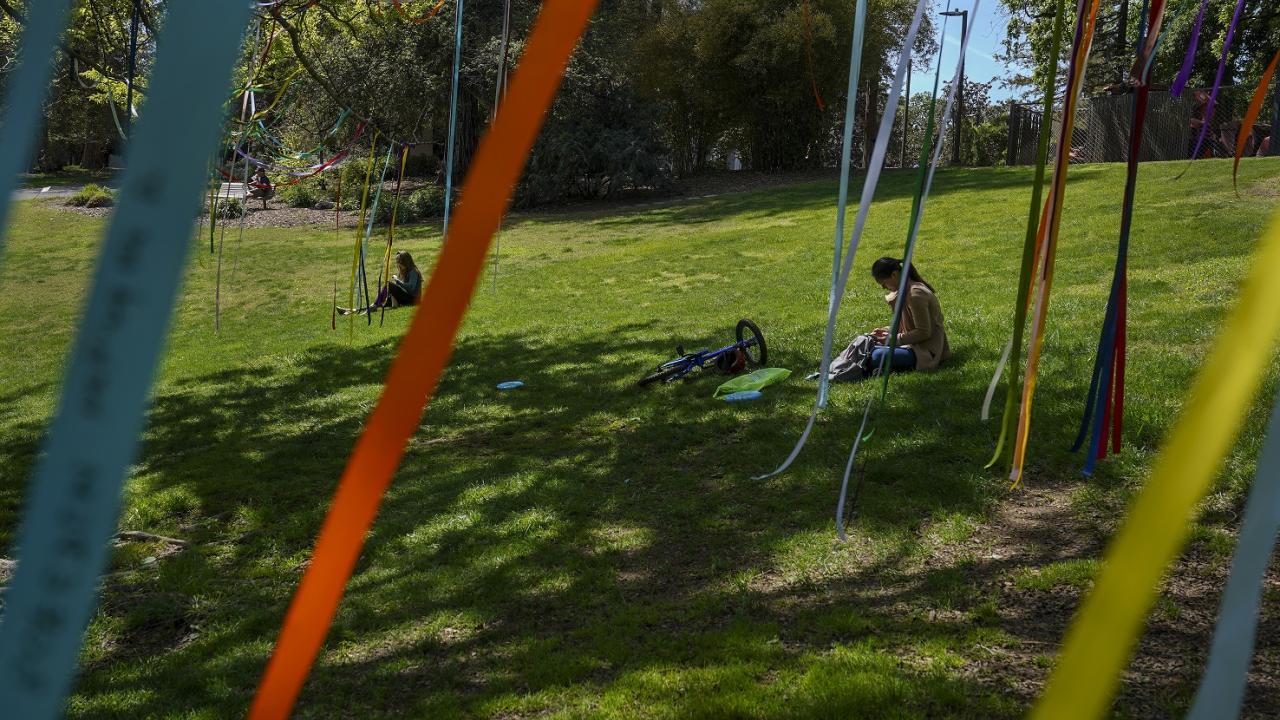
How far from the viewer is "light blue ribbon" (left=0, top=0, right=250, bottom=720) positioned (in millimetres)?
462

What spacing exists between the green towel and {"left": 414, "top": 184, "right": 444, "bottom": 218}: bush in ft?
51.3

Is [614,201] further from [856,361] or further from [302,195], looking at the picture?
[856,361]

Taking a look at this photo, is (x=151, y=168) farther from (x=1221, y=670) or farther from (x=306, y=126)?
(x=306, y=126)

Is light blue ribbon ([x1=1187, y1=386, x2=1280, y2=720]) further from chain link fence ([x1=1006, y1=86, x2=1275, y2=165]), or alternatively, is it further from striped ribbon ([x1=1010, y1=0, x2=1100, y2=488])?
chain link fence ([x1=1006, y1=86, x2=1275, y2=165])

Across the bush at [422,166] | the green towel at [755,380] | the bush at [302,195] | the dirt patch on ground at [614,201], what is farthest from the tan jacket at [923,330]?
the bush at [422,166]

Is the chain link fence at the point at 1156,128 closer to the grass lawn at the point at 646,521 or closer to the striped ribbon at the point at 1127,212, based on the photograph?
the grass lawn at the point at 646,521

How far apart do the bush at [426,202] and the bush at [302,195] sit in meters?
3.51

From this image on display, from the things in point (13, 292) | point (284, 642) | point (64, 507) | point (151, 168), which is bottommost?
point (13, 292)

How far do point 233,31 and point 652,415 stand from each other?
6409 mm

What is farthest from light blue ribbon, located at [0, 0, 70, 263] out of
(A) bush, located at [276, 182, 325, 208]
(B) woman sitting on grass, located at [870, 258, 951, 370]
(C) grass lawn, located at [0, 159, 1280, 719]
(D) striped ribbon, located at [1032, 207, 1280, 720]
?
(A) bush, located at [276, 182, 325, 208]

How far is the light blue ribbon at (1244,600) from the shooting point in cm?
51

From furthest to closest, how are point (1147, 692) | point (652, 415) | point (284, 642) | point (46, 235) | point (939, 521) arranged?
point (46, 235) < point (652, 415) < point (939, 521) < point (1147, 692) < point (284, 642)

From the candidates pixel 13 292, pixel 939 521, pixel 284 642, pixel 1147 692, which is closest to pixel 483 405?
pixel 939 521

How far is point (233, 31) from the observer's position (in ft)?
1.58
